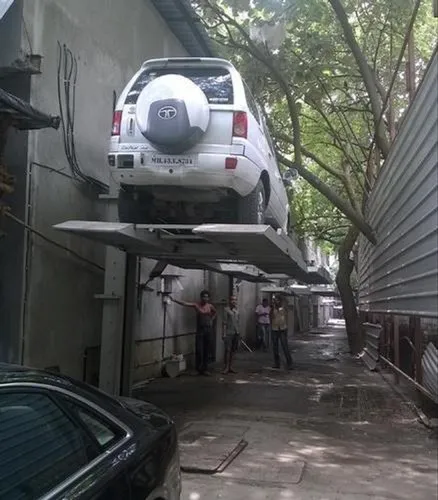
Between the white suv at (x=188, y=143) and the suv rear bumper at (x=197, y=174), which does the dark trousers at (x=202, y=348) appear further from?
the suv rear bumper at (x=197, y=174)

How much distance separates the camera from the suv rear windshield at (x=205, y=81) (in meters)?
6.92

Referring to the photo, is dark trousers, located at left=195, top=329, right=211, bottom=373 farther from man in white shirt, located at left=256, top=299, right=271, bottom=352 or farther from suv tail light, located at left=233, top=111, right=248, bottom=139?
suv tail light, located at left=233, top=111, right=248, bottom=139

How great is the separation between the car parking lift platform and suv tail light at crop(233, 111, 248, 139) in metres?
1.00

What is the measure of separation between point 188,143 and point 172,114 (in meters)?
0.34

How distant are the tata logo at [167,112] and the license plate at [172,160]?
43cm

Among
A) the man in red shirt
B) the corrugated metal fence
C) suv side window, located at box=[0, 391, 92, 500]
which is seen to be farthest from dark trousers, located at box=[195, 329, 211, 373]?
suv side window, located at box=[0, 391, 92, 500]

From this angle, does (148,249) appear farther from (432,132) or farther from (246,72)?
(246,72)

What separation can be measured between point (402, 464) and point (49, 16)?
254 inches

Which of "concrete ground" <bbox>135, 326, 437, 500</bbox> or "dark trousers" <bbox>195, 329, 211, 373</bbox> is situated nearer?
"concrete ground" <bbox>135, 326, 437, 500</bbox>

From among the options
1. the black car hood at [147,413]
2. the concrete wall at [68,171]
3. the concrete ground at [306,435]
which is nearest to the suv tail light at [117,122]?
the concrete wall at [68,171]

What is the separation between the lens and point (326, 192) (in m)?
11.4

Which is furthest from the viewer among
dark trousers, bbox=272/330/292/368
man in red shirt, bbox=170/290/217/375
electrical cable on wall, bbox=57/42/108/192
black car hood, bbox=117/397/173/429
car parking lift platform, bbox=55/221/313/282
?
dark trousers, bbox=272/330/292/368

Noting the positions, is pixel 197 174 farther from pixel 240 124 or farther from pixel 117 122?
pixel 117 122

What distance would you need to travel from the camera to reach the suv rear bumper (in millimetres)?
6684
